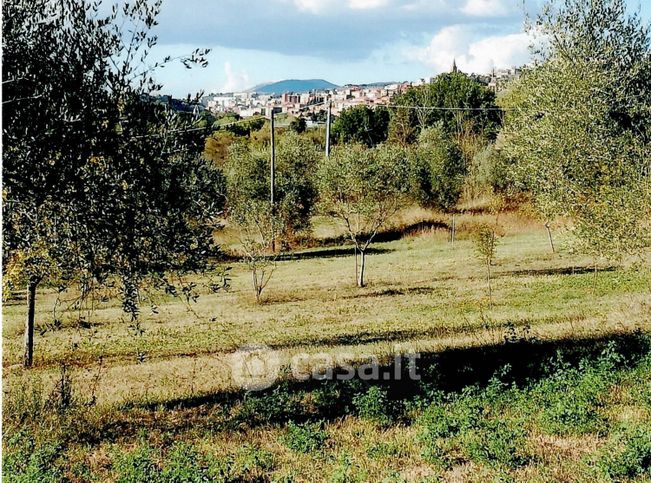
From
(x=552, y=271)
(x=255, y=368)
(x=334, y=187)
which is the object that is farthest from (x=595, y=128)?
(x=334, y=187)

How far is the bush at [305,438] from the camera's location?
649 centimetres

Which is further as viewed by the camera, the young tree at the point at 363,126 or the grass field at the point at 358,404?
the young tree at the point at 363,126

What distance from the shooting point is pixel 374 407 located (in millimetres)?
7566

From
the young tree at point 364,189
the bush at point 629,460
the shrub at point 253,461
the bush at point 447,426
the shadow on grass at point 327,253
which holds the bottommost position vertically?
the shadow on grass at point 327,253

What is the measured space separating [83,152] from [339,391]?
4456 mm

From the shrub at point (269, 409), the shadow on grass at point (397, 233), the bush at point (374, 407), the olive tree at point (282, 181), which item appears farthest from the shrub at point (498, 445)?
the shadow on grass at point (397, 233)

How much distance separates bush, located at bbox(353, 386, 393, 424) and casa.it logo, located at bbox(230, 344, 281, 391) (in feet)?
9.02

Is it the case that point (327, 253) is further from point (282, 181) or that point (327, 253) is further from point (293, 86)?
point (293, 86)

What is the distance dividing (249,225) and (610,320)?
18.1 metres

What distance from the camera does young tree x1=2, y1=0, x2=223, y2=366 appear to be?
614 cm

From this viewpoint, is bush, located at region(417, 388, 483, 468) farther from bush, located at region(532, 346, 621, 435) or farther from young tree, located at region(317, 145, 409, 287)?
young tree, located at region(317, 145, 409, 287)

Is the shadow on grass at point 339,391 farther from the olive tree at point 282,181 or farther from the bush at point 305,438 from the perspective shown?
the olive tree at point 282,181

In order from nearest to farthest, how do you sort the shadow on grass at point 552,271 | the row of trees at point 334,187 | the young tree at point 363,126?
the shadow on grass at point 552,271, the row of trees at point 334,187, the young tree at point 363,126

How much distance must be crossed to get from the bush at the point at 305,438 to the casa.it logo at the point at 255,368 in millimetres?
3250
